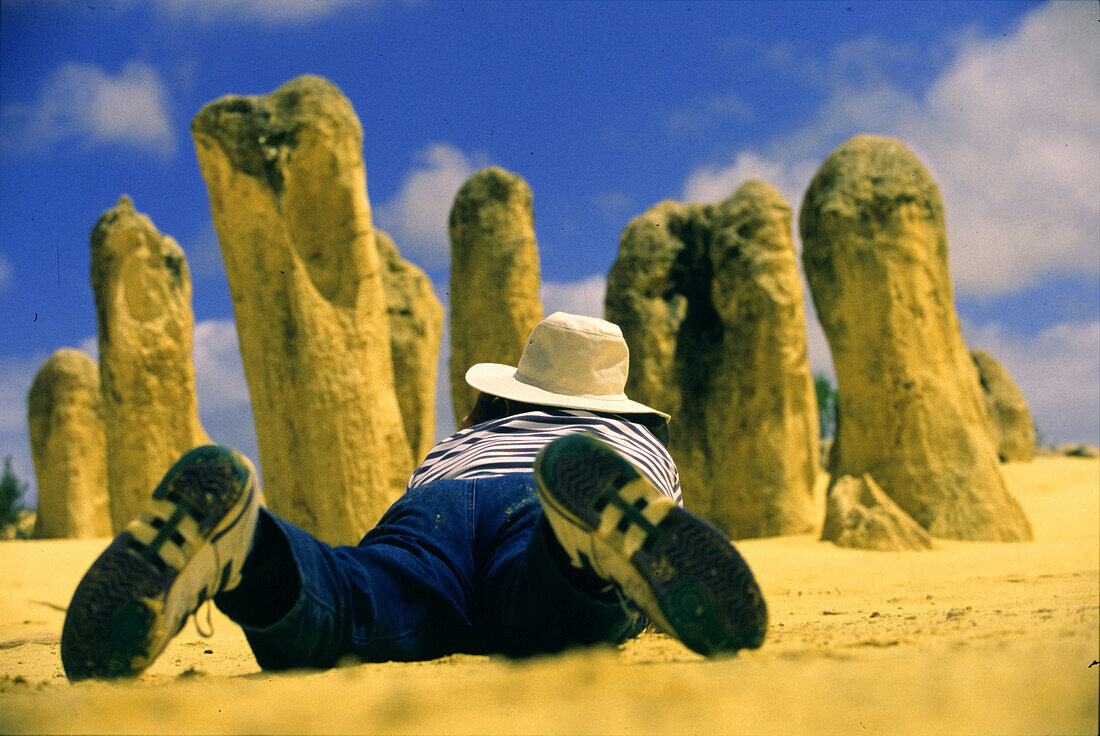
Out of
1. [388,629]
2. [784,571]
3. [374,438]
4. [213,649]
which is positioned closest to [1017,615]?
[388,629]

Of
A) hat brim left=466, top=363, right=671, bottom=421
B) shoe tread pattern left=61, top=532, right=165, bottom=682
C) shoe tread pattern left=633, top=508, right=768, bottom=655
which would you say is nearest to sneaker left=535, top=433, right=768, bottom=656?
shoe tread pattern left=633, top=508, right=768, bottom=655

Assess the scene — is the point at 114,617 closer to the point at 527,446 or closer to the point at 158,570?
the point at 158,570

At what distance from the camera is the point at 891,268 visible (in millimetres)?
8930

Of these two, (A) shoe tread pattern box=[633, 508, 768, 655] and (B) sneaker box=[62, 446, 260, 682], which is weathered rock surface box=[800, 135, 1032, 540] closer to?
(A) shoe tread pattern box=[633, 508, 768, 655]

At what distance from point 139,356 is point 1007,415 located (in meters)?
15.8

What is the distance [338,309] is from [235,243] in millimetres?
837

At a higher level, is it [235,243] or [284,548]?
[235,243]

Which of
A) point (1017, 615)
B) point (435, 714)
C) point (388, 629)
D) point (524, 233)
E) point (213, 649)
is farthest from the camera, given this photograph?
point (524, 233)

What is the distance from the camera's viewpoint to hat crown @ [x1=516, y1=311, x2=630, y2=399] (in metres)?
2.57

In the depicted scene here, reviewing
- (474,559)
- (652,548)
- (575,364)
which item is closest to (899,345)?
(575,364)

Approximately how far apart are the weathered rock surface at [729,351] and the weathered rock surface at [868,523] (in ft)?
7.89

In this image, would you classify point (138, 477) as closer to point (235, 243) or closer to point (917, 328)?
point (235, 243)

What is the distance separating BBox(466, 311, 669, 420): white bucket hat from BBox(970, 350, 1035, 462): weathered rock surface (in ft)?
56.3

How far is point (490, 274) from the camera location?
11.7 metres
